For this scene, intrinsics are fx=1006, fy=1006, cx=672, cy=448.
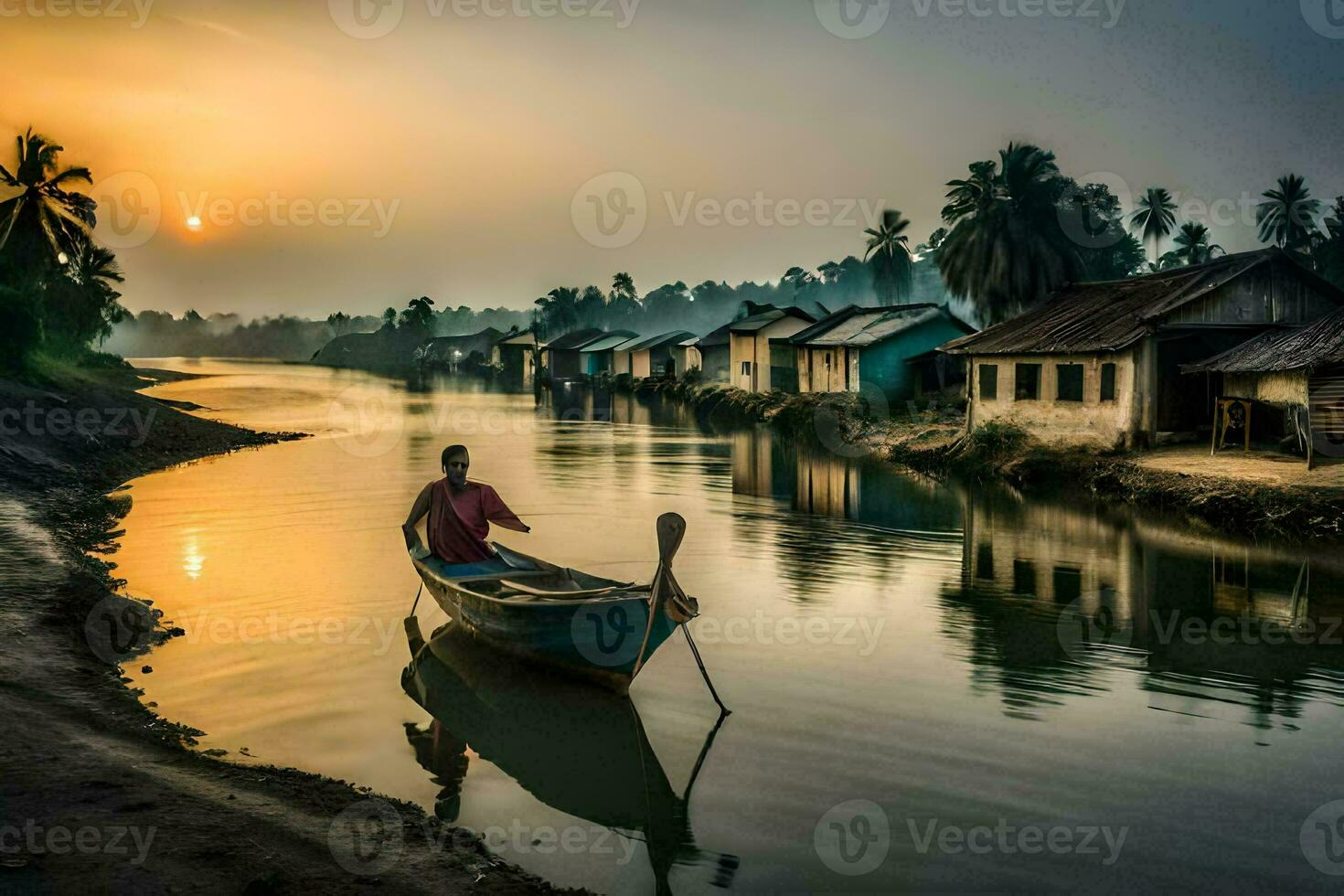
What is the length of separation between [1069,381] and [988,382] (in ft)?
9.86

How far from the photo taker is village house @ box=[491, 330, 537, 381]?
4405 inches

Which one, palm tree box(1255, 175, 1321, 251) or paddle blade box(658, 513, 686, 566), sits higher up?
palm tree box(1255, 175, 1321, 251)

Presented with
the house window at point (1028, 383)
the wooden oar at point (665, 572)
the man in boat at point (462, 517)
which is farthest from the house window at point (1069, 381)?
the wooden oar at point (665, 572)

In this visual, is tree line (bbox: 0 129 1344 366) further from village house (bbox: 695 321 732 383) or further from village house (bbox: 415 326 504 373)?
village house (bbox: 415 326 504 373)

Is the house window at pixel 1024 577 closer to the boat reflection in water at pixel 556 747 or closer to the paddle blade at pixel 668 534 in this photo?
the boat reflection in water at pixel 556 747

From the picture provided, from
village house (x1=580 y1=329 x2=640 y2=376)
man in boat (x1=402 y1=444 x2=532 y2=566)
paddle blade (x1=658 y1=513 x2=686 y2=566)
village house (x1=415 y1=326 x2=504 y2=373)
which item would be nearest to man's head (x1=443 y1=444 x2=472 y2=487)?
man in boat (x1=402 y1=444 x2=532 y2=566)

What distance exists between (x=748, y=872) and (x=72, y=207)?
50.9 metres

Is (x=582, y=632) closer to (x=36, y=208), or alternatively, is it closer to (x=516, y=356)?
(x=36, y=208)

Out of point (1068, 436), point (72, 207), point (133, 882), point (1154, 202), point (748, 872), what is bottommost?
point (748, 872)

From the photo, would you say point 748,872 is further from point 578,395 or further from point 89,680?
point 578,395

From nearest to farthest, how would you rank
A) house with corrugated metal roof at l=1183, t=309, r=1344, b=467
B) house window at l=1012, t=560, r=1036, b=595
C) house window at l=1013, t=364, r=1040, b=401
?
house window at l=1012, t=560, r=1036, b=595
house with corrugated metal roof at l=1183, t=309, r=1344, b=467
house window at l=1013, t=364, r=1040, b=401

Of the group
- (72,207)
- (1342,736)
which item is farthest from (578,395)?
(1342,736)

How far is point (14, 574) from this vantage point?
→ 41.7ft

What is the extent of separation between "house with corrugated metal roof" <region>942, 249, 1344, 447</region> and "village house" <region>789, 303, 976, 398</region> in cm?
1515
